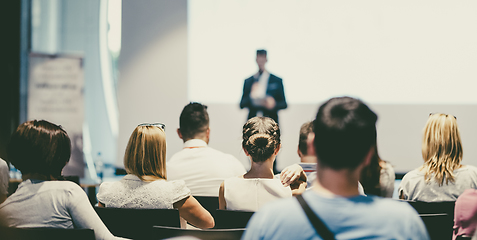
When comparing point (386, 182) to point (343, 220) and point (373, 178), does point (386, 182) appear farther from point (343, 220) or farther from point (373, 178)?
point (343, 220)

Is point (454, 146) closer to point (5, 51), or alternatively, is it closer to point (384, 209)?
point (384, 209)

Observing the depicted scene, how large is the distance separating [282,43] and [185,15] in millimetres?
1442

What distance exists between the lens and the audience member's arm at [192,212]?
1.99 meters

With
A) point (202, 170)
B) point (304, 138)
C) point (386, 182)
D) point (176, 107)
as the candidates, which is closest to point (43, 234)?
point (202, 170)

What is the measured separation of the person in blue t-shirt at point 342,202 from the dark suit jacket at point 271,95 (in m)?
4.12

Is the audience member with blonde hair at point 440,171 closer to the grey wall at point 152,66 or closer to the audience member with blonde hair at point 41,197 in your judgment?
the audience member with blonde hair at point 41,197

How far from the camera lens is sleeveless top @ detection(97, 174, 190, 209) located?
1934 mm

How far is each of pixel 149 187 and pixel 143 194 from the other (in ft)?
0.14

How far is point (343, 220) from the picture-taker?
0.94 meters

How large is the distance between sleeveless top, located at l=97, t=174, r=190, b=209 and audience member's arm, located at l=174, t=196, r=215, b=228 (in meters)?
0.04

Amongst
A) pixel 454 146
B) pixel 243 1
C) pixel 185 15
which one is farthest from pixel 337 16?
pixel 454 146

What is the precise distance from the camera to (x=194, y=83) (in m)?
5.69

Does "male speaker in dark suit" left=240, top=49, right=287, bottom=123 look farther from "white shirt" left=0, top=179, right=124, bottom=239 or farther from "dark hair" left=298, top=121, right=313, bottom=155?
"white shirt" left=0, top=179, right=124, bottom=239

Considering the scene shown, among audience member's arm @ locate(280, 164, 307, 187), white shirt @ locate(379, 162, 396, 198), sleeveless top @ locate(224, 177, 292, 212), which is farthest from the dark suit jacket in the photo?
sleeveless top @ locate(224, 177, 292, 212)
